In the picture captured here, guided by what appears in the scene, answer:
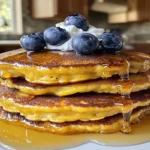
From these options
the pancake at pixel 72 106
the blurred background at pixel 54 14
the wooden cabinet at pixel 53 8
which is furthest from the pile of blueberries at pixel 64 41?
the wooden cabinet at pixel 53 8

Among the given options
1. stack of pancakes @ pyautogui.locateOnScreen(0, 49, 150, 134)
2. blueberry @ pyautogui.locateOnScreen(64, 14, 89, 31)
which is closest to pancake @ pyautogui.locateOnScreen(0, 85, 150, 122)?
stack of pancakes @ pyautogui.locateOnScreen(0, 49, 150, 134)

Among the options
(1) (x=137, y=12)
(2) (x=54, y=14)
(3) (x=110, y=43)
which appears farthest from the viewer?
(1) (x=137, y=12)

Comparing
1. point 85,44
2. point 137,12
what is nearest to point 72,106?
point 85,44

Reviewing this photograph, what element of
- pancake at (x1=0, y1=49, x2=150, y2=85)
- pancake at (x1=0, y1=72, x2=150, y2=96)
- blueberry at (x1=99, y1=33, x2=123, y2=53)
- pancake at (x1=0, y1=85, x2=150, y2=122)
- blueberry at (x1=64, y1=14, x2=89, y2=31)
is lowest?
pancake at (x1=0, y1=85, x2=150, y2=122)

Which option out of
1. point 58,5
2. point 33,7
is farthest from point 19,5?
point 58,5

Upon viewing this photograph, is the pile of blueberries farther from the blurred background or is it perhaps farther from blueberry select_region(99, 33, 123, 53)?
the blurred background

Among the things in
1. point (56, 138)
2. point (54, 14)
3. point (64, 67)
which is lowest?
point (56, 138)

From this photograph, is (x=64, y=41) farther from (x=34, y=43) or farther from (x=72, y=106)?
(x=72, y=106)
